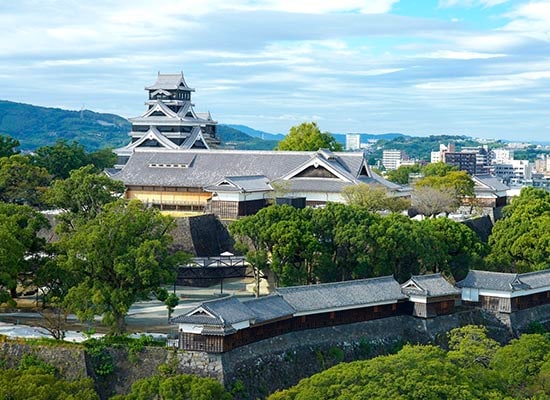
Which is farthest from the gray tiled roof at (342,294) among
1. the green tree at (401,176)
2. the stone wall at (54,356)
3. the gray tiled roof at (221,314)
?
the green tree at (401,176)

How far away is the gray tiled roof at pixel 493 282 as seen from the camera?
34.4 meters

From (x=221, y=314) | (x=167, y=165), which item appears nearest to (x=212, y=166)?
(x=167, y=165)

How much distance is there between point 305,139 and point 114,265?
28576 mm

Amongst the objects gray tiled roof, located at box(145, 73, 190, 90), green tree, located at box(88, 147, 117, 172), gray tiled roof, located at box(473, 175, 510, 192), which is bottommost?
gray tiled roof, located at box(473, 175, 510, 192)

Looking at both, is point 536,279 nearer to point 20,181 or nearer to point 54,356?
point 54,356

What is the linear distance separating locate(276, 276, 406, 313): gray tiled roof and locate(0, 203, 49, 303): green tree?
788 centimetres

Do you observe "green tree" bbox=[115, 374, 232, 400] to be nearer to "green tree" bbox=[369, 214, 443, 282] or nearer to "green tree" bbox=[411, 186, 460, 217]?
"green tree" bbox=[369, 214, 443, 282]

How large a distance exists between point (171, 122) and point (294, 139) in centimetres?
998

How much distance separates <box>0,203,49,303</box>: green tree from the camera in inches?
1085

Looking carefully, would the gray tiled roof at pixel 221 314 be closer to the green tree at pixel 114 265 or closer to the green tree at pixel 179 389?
the green tree at pixel 179 389

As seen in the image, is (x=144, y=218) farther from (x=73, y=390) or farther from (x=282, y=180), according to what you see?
(x=282, y=180)

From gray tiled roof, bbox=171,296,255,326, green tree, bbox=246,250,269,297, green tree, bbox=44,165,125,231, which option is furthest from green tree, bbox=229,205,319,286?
gray tiled roof, bbox=171,296,255,326

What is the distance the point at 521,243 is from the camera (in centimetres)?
3903

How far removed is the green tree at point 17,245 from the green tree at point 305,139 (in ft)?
82.1
